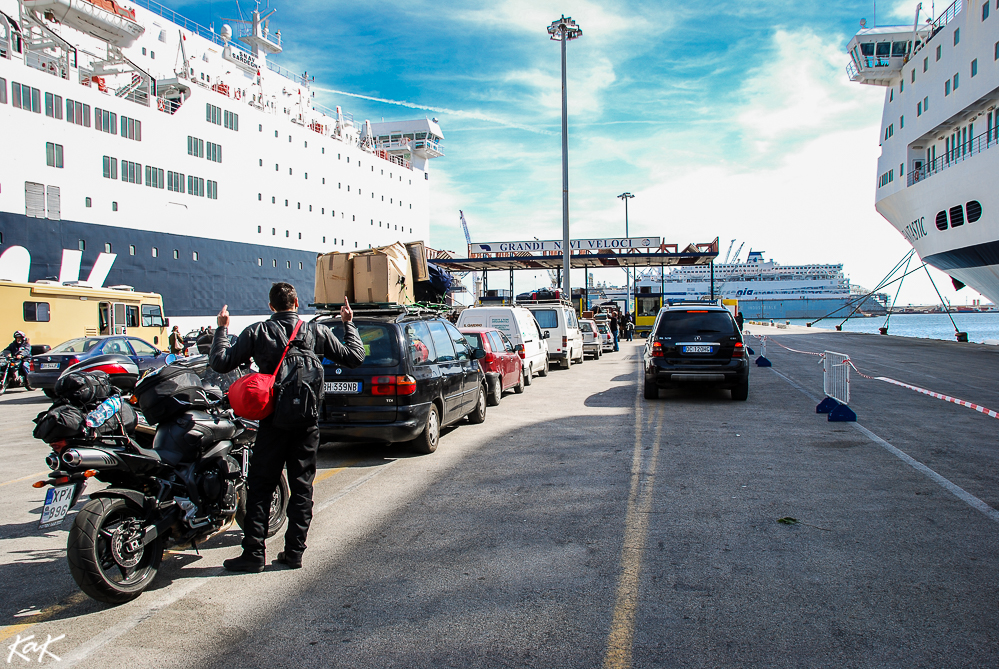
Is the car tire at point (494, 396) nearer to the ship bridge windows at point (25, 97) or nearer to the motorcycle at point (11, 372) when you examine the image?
the motorcycle at point (11, 372)

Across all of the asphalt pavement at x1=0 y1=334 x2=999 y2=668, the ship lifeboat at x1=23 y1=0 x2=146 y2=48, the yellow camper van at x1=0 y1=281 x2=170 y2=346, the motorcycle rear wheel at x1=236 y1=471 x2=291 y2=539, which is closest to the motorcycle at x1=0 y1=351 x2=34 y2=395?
the yellow camper van at x1=0 y1=281 x2=170 y2=346

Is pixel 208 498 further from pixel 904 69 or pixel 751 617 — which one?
pixel 904 69

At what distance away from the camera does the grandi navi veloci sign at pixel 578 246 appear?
42.1 metres

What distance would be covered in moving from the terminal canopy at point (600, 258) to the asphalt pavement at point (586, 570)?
34.2 metres

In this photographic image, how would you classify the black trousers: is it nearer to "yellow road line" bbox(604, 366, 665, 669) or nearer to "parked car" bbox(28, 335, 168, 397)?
"yellow road line" bbox(604, 366, 665, 669)

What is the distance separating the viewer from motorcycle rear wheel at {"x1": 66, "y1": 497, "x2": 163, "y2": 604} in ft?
10.8

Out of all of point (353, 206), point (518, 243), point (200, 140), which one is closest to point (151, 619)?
point (200, 140)

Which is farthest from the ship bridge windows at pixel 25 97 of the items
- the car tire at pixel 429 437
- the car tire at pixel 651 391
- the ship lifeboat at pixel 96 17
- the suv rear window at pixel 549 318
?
the car tire at pixel 651 391

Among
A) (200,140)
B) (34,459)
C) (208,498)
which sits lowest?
(34,459)

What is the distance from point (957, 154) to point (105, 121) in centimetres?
3552

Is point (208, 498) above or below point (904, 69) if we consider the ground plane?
below

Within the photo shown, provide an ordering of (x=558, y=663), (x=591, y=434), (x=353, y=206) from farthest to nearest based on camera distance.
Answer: (x=353, y=206)
(x=591, y=434)
(x=558, y=663)

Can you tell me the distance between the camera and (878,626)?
10.1ft

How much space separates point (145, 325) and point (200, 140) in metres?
13.2
